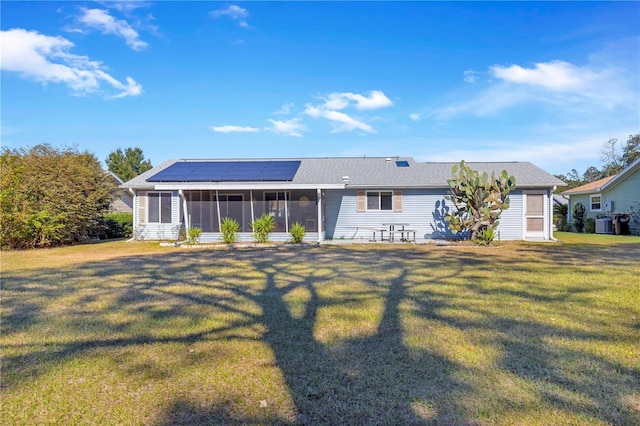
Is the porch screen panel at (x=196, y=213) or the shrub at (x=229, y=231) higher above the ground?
the porch screen panel at (x=196, y=213)

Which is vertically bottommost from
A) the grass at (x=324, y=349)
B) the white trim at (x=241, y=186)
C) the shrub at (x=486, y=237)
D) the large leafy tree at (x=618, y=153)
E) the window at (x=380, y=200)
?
the grass at (x=324, y=349)

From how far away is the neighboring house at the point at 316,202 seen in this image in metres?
16.6

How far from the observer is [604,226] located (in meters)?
21.0

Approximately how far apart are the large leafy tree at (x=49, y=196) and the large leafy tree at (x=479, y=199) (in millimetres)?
15415

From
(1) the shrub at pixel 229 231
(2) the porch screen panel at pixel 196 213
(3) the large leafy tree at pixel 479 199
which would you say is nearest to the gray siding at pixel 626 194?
(3) the large leafy tree at pixel 479 199

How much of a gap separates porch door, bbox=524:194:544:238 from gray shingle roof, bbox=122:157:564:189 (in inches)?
31.1

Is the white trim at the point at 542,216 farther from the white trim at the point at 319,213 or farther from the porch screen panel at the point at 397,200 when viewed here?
the white trim at the point at 319,213

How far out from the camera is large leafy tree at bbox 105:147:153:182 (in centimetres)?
4162

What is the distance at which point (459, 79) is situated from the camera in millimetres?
Answer: 17953

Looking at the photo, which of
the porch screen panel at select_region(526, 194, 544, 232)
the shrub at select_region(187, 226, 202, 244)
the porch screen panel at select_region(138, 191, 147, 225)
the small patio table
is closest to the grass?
the shrub at select_region(187, 226, 202, 244)

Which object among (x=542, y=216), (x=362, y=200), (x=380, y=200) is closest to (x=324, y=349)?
(x=362, y=200)

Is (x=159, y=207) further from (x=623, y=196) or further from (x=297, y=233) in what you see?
(x=623, y=196)

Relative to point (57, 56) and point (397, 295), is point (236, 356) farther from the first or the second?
point (57, 56)

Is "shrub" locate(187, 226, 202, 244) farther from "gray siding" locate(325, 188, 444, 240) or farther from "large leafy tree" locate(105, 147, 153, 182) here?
"large leafy tree" locate(105, 147, 153, 182)
